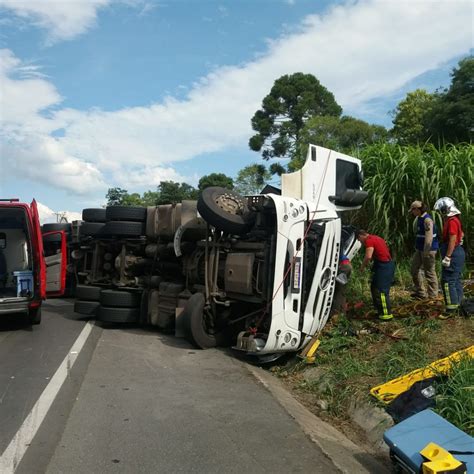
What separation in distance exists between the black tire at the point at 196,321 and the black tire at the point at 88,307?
10.2 feet

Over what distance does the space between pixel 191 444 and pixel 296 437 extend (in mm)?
827

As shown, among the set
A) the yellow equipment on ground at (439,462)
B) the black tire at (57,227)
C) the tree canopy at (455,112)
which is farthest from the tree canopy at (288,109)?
the yellow equipment on ground at (439,462)

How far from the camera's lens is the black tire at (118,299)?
8.95 m

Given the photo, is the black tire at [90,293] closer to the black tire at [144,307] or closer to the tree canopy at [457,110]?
the black tire at [144,307]

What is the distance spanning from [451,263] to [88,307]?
635 centimetres

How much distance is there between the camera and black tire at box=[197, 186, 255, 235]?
22.9 ft

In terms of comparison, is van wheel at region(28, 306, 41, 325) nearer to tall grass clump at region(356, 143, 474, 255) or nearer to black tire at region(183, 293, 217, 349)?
black tire at region(183, 293, 217, 349)

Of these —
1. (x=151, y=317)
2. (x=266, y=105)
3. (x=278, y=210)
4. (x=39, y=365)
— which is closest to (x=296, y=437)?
(x=278, y=210)

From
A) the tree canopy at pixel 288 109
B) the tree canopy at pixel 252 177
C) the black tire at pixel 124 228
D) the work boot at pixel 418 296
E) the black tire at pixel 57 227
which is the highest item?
the tree canopy at pixel 288 109

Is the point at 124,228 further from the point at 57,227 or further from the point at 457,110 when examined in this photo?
the point at 457,110

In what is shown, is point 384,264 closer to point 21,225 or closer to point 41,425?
point 41,425

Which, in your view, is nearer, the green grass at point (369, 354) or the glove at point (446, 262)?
the green grass at point (369, 354)

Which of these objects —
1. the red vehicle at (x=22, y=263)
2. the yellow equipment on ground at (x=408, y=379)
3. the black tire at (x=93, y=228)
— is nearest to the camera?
the yellow equipment on ground at (x=408, y=379)

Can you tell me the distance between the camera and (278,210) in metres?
6.31
